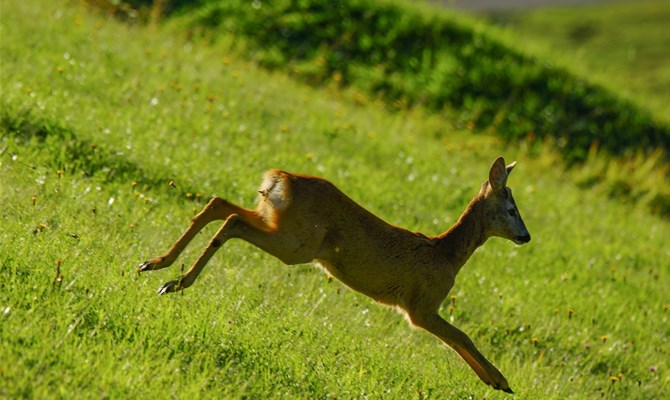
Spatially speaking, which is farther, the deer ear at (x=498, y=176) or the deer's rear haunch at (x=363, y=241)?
the deer ear at (x=498, y=176)

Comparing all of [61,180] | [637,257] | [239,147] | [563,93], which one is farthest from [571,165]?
[61,180]

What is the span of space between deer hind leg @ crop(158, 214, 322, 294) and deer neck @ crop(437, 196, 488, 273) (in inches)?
51.8

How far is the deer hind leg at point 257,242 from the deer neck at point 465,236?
4.31ft

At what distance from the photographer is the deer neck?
830cm

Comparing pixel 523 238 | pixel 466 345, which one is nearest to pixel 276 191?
pixel 466 345

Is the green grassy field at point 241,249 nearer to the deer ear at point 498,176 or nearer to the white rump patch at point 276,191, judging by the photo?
the white rump patch at point 276,191

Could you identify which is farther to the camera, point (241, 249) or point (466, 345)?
point (241, 249)

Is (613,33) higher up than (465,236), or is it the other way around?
(465,236)

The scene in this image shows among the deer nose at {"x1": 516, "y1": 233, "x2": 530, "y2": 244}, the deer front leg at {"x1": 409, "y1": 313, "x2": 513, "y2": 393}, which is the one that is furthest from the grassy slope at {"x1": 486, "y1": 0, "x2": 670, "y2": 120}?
the deer front leg at {"x1": 409, "y1": 313, "x2": 513, "y2": 393}

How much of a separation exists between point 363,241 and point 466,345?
3.58 ft

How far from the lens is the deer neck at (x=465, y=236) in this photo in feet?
27.2

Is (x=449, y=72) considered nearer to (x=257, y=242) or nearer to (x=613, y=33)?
(x=257, y=242)

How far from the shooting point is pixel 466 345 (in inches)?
309

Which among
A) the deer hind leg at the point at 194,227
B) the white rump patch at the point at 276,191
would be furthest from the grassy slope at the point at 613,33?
the deer hind leg at the point at 194,227
